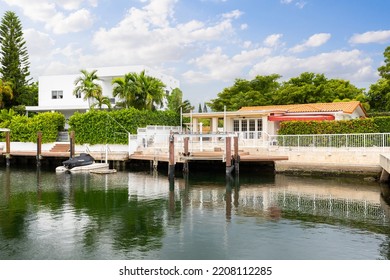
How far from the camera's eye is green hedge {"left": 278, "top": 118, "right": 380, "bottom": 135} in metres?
24.7

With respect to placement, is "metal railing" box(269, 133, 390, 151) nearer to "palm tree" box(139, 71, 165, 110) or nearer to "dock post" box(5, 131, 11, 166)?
"palm tree" box(139, 71, 165, 110)

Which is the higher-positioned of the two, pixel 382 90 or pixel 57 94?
pixel 57 94

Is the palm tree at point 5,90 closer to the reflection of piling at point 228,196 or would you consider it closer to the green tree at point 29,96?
the green tree at point 29,96

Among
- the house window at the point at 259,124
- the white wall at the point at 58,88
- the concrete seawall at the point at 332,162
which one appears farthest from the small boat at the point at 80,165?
the white wall at the point at 58,88

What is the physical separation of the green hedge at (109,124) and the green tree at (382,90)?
2004cm

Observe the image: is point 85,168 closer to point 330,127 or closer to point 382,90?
point 330,127

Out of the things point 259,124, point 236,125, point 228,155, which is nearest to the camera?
point 228,155

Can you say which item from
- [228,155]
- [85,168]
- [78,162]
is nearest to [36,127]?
[78,162]

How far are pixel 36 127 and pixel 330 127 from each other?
891 inches

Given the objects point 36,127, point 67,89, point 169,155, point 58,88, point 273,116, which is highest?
point 58,88

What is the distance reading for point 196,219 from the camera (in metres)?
13.4

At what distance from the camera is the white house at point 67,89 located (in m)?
42.7
